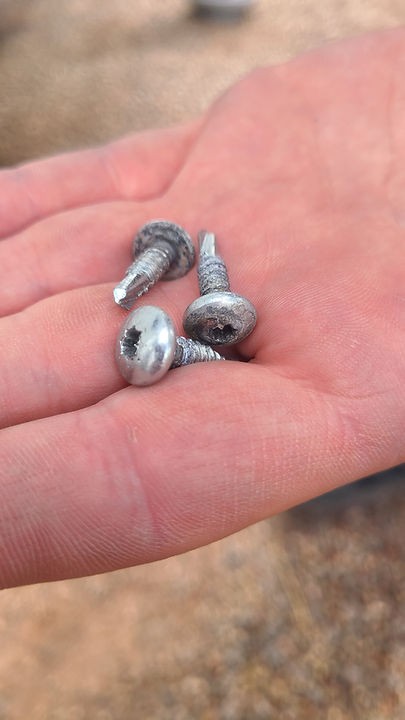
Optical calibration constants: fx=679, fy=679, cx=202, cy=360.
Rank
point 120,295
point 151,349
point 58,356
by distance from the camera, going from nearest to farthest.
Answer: point 151,349
point 58,356
point 120,295

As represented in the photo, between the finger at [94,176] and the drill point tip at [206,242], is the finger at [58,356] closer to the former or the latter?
the drill point tip at [206,242]

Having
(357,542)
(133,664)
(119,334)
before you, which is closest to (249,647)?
(133,664)

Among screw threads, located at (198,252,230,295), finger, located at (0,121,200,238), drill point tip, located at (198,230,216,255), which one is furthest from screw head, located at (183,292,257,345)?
finger, located at (0,121,200,238)

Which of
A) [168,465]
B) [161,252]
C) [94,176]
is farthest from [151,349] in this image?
[94,176]

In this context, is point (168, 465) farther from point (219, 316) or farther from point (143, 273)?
point (143, 273)

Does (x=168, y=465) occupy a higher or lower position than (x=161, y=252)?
lower

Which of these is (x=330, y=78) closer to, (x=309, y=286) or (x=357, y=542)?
(x=309, y=286)

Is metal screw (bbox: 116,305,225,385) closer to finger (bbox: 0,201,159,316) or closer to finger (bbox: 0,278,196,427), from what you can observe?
finger (bbox: 0,278,196,427)
